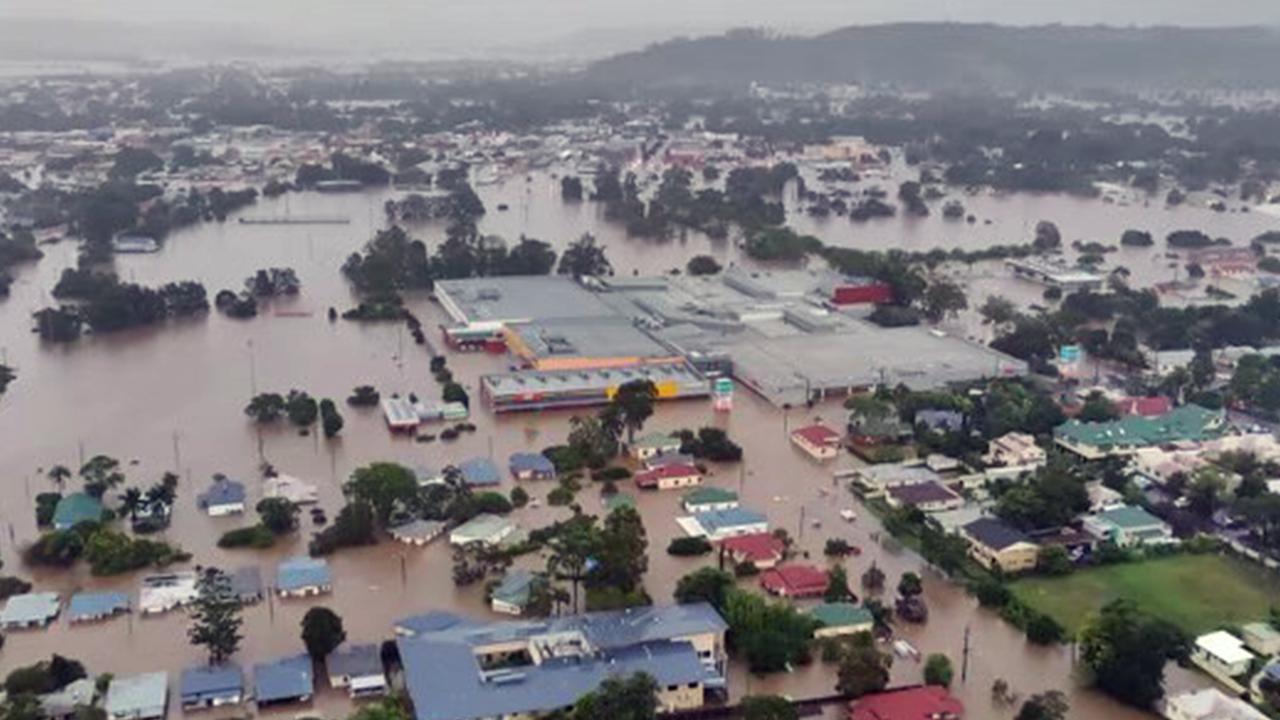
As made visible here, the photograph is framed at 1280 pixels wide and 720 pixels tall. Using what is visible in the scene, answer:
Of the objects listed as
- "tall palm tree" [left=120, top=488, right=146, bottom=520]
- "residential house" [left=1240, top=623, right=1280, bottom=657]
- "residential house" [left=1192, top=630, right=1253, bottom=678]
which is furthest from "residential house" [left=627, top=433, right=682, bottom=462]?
"residential house" [left=1240, top=623, right=1280, bottom=657]

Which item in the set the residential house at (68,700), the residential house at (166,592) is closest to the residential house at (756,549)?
the residential house at (166,592)

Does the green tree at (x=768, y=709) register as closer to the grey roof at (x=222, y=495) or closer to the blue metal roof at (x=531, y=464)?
the blue metal roof at (x=531, y=464)

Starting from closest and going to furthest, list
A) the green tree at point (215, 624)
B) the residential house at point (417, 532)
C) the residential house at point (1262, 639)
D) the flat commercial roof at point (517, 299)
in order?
the green tree at point (215, 624)
the residential house at point (1262, 639)
the residential house at point (417, 532)
the flat commercial roof at point (517, 299)

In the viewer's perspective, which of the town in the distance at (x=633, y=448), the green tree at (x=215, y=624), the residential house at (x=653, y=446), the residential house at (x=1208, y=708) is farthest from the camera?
the residential house at (x=653, y=446)

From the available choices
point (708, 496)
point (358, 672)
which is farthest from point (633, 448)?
point (358, 672)

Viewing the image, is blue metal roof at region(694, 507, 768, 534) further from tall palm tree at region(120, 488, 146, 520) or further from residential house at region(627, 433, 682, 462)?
tall palm tree at region(120, 488, 146, 520)

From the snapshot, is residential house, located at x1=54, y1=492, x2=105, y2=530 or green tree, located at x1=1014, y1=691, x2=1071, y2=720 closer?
green tree, located at x1=1014, y1=691, x2=1071, y2=720
